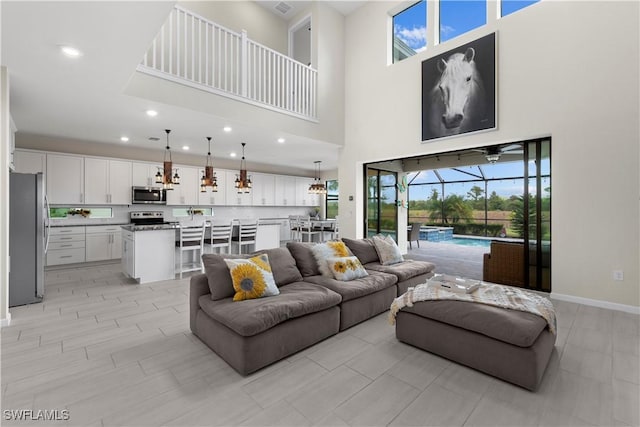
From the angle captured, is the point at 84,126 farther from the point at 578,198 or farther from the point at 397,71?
the point at 578,198

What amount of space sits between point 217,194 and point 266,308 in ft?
20.8

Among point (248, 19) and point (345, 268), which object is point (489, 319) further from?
point (248, 19)

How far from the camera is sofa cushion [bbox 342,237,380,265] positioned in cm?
407

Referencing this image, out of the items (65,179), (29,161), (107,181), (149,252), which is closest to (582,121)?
(149,252)

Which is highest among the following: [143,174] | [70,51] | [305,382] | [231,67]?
[231,67]

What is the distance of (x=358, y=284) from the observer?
3141 mm

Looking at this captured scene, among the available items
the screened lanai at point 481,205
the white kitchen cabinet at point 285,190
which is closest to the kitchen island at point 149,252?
the screened lanai at point 481,205

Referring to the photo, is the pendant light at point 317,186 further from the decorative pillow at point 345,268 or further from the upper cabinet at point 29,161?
the upper cabinet at point 29,161

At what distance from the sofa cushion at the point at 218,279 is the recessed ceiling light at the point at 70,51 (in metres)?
2.21

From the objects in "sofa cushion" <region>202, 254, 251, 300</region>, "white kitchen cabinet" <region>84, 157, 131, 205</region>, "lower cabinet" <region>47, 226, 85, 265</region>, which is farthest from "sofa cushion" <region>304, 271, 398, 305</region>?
"white kitchen cabinet" <region>84, 157, 131, 205</region>

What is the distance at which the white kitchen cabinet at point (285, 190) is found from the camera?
31.0 ft

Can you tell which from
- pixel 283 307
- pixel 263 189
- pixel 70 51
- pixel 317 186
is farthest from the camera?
pixel 263 189

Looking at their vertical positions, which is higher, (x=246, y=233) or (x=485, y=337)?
(x=246, y=233)

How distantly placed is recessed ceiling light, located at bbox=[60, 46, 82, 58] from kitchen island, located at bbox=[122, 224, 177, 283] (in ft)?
8.44
